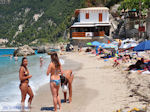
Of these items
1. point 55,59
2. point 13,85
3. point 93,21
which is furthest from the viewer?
point 93,21

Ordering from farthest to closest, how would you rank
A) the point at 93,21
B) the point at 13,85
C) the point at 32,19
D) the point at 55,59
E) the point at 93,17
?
the point at 32,19 → the point at 93,21 → the point at 93,17 → the point at 13,85 → the point at 55,59

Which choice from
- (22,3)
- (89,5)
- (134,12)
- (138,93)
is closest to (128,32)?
(134,12)

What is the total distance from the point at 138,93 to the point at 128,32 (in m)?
29.4

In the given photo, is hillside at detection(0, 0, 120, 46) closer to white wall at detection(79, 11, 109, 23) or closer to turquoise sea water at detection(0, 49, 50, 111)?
white wall at detection(79, 11, 109, 23)

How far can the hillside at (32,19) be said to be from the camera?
141250 mm

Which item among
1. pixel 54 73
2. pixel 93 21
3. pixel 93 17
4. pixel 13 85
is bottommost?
pixel 13 85

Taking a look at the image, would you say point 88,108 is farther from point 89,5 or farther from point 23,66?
point 89,5

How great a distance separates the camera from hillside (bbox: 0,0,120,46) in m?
141

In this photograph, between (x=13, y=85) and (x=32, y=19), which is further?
(x=32, y=19)

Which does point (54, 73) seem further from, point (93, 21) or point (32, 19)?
point (32, 19)

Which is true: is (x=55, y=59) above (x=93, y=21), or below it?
below

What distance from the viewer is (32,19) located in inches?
6811

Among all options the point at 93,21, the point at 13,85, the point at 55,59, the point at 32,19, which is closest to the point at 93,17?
the point at 93,21

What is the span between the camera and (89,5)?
5397 cm
